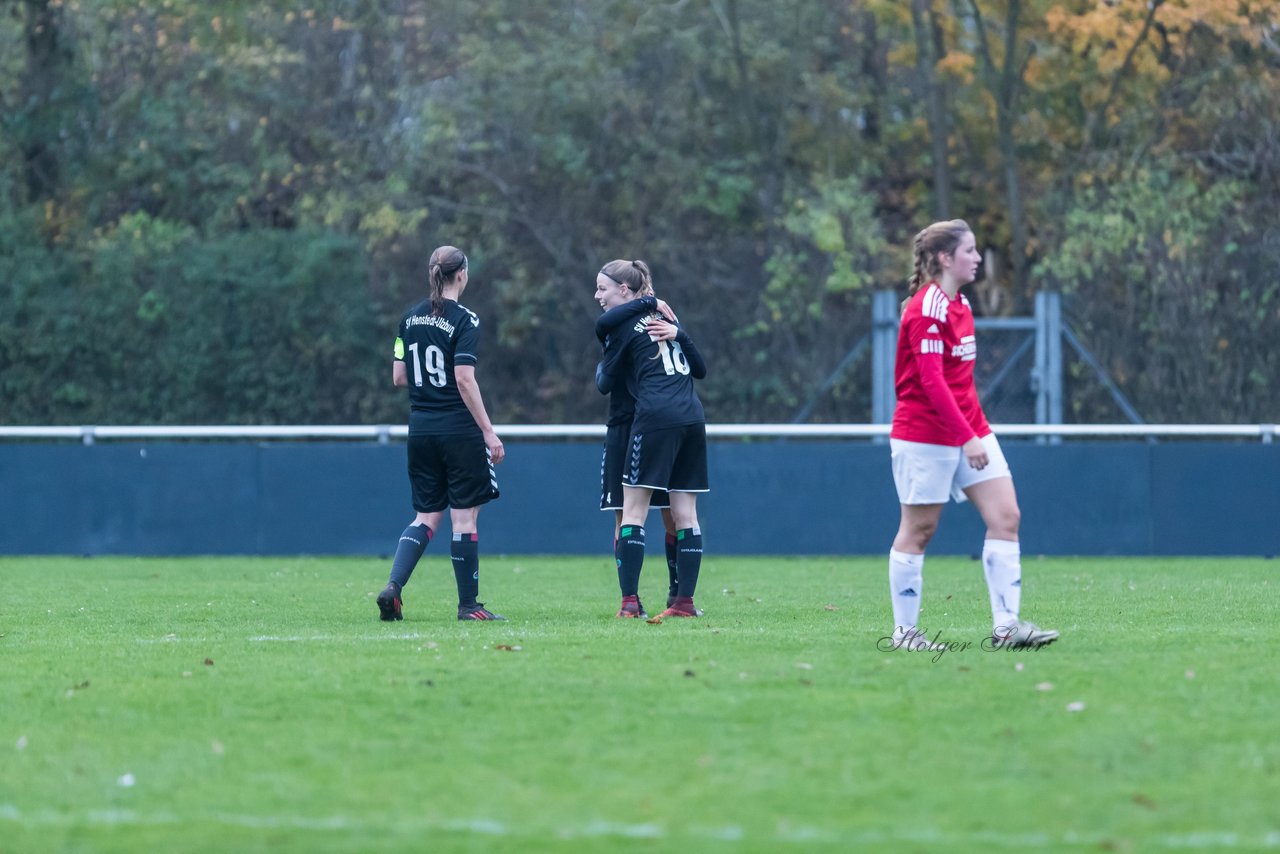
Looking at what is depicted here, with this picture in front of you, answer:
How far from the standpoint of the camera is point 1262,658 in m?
7.84

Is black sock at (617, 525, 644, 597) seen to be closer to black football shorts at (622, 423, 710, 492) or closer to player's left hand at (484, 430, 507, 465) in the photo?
black football shorts at (622, 423, 710, 492)

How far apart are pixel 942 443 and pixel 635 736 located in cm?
244

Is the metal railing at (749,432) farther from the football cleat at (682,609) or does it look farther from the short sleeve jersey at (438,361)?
the football cleat at (682,609)

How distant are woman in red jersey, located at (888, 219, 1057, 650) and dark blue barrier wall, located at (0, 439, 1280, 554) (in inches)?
351

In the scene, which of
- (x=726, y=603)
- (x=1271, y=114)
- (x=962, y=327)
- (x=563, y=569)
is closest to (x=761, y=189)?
(x=1271, y=114)

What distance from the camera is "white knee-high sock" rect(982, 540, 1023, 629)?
8.12 m

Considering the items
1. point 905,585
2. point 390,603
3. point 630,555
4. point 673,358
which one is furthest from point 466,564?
point 905,585

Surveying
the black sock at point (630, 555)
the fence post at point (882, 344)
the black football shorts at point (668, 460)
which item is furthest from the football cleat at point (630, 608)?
the fence post at point (882, 344)

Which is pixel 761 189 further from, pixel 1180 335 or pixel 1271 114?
pixel 1180 335

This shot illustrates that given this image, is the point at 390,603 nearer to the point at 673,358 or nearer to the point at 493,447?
the point at 493,447

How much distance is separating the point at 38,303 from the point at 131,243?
1.36m

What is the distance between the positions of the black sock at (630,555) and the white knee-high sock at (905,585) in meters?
2.09

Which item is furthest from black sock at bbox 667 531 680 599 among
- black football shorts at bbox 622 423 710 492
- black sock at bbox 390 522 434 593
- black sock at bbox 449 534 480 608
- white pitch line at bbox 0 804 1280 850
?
white pitch line at bbox 0 804 1280 850

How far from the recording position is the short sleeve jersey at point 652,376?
10.1 metres
